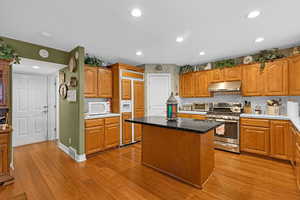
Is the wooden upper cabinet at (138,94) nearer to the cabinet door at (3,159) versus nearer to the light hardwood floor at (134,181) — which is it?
the light hardwood floor at (134,181)

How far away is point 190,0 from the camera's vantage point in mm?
1661

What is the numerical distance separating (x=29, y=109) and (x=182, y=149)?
16.0ft

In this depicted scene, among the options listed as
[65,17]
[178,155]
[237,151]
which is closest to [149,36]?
[65,17]

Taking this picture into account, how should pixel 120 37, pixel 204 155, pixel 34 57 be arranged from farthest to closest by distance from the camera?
pixel 34 57 < pixel 120 37 < pixel 204 155

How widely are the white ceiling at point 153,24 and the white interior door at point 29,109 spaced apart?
7.29 feet

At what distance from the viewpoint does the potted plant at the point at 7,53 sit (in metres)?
2.42

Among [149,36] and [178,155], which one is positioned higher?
Result: [149,36]

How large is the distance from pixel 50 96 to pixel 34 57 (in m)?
2.23

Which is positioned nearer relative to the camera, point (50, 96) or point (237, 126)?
point (237, 126)

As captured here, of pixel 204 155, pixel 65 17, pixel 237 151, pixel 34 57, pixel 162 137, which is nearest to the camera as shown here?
pixel 65 17

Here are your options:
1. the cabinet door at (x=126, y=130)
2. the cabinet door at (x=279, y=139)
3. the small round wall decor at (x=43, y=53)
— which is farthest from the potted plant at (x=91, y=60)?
the cabinet door at (x=279, y=139)

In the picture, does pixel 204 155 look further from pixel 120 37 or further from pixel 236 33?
pixel 120 37

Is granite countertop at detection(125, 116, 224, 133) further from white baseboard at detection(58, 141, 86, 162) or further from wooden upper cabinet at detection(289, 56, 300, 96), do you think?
wooden upper cabinet at detection(289, 56, 300, 96)

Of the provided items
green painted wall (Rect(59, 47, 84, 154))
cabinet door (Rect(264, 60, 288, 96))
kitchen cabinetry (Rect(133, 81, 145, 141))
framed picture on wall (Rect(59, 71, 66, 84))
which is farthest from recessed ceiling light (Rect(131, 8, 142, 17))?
cabinet door (Rect(264, 60, 288, 96))
